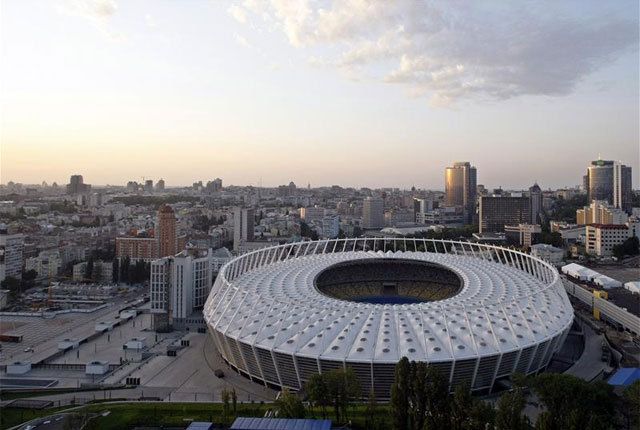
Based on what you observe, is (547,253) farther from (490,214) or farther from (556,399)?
(556,399)

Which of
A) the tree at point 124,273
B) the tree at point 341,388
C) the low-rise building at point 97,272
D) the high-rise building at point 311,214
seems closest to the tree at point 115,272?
the low-rise building at point 97,272

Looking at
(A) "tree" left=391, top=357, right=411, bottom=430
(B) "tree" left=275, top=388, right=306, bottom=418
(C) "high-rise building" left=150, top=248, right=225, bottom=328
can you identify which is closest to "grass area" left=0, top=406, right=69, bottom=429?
(B) "tree" left=275, top=388, right=306, bottom=418

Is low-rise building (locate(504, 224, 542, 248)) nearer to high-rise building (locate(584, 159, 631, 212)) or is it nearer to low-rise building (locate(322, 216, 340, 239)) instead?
low-rise building (locate(322, 216, 340, 239))

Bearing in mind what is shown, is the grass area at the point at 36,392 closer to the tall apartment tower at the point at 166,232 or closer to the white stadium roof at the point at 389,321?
the white stadium roof at the point at 389,321

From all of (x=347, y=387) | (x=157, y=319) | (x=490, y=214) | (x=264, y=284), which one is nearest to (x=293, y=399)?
(x=347, y=387)

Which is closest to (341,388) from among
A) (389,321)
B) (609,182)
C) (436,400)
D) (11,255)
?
(436,400)

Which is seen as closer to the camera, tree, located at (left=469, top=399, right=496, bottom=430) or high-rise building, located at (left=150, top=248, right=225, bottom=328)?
tree, located at (left=469, top=399, right=496, bottom=430)
